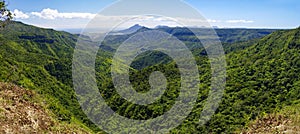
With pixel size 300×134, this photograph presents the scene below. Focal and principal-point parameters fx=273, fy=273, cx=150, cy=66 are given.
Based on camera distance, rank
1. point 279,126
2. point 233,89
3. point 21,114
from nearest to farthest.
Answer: point 21,114 < point 279,126 < point 233,89

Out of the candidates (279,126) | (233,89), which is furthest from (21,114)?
(233,89)

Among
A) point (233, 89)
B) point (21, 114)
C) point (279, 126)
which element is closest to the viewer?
point (21, 114)

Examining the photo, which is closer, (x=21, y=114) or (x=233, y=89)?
(x=21, y=114)

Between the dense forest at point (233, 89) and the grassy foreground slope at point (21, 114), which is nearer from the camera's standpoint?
the grassy foreground slope at point (21, 114)

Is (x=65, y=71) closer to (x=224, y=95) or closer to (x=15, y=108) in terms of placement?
(x=224, y=95)

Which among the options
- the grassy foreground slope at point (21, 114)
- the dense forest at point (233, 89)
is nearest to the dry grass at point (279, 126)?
the grassy foreground slope at point (21, 114)

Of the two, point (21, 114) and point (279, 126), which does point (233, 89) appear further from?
point (21, 114)

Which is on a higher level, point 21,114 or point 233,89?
point 21,114

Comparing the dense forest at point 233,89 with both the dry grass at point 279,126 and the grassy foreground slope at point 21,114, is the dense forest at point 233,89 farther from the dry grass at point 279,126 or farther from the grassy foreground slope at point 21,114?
the dry grass at point 279,126

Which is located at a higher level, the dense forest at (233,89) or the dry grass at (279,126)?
the dry grass at (279,126)

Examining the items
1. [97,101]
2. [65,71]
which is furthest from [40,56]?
[97,101]

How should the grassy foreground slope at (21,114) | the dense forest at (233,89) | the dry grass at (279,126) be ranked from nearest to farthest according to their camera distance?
the grassy foreground slope at (21,114)
the dry grass at (279,126)
the dense forest at (233,89)
